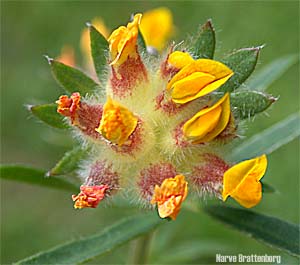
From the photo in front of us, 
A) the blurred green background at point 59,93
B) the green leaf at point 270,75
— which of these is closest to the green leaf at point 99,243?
the green leaf at point 270,75

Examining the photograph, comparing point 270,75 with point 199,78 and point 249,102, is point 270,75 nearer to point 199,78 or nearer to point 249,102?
point 249,102

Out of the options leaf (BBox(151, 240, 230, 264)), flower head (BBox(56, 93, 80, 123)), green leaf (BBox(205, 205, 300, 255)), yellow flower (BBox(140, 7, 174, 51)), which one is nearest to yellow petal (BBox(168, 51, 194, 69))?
flower head (BBox(56, 93, 80, 123))

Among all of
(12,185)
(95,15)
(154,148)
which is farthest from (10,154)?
(154,148)

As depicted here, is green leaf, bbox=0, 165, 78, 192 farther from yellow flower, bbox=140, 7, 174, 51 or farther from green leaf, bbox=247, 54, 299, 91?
yellow flower, bbox=140, 7, 174, 51

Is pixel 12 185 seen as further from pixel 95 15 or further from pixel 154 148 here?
pixel 154 148

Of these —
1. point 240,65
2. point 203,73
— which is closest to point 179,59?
point 203,73

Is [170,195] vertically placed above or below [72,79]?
below
